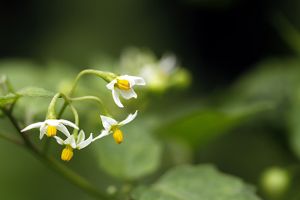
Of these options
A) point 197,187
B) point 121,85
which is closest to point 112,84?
point 121,85

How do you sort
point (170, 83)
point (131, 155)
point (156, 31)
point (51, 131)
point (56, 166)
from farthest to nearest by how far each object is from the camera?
point (156, 31), point (170, 83), point (131, 155), point (56, 166), point (51, 131)

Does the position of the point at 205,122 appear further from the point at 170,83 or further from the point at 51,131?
the point at 51,131

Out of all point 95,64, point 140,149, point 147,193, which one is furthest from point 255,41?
point 147,193

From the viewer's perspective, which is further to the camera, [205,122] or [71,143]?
[205,122]

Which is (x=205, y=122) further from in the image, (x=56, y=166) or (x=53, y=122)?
(x=53, y=122)

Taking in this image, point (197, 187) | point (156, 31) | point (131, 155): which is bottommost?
point (197, 187)

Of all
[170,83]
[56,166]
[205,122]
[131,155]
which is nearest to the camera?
[56,166]

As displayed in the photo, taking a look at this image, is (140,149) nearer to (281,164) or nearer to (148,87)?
(148,87)

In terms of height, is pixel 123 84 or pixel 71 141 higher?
pixel 123 84
